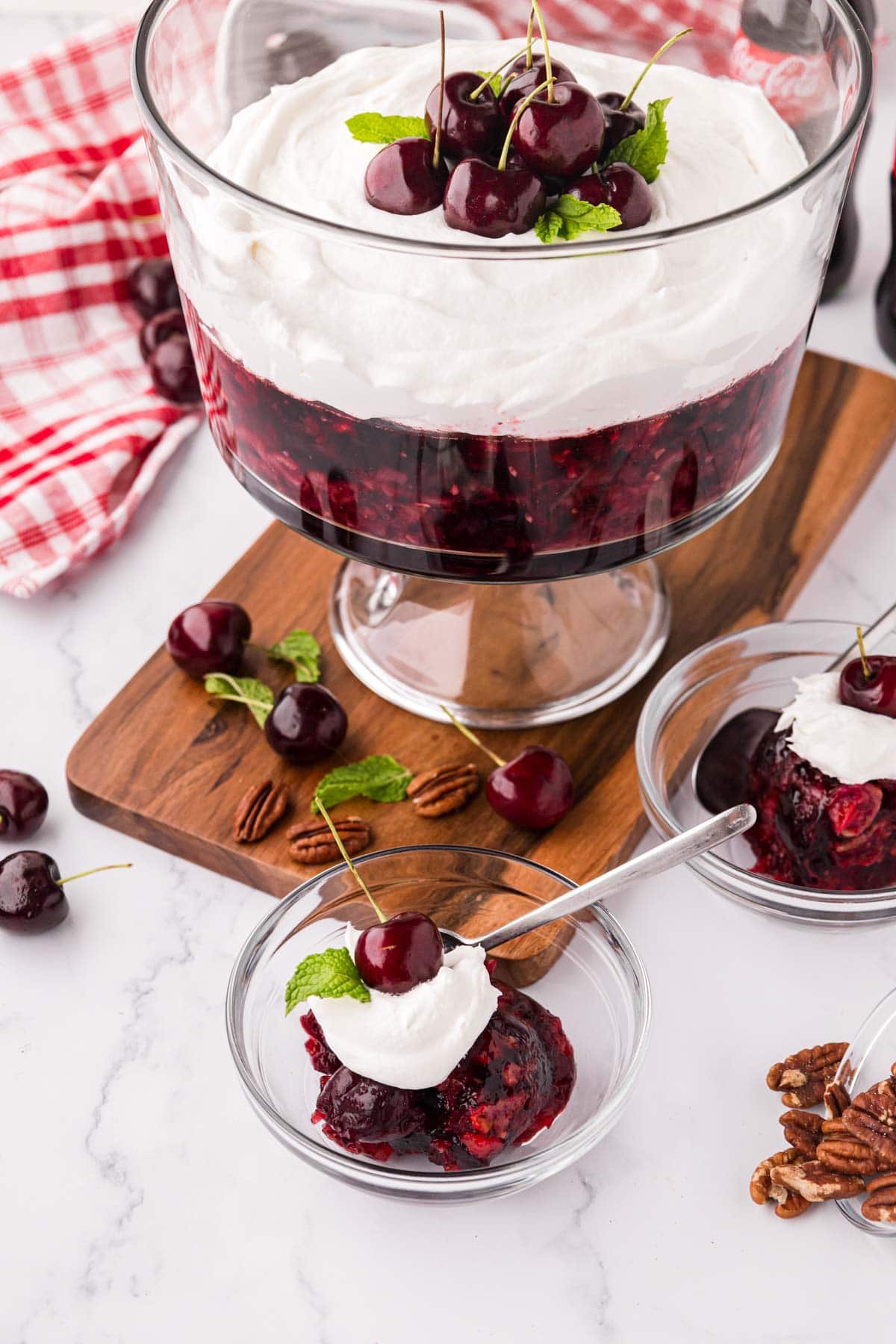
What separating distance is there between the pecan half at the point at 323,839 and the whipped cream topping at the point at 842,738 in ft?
1.34

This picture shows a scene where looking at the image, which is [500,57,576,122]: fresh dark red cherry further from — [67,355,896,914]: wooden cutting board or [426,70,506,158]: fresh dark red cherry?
[67,355,896,914]: wooden cutting board

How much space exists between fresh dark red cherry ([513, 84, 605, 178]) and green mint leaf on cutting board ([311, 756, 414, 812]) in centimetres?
58

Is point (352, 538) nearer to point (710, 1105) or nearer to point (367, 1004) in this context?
point (367, 1004)

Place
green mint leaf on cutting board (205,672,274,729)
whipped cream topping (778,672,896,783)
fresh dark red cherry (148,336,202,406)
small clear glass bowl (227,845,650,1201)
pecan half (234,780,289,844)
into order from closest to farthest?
small clear glass bowl (227,845,650,1201), whipped cream topping (778,672,896,783), pecan half (234,780,289,844), green mint leaf on cutting board (205,672,274,729), fresh dark red cherry (148,336,202,406)

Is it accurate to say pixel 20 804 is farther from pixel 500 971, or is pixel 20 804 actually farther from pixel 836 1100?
pixel 836 1100

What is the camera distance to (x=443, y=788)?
1381 mm

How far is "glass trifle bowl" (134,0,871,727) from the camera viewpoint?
105cm

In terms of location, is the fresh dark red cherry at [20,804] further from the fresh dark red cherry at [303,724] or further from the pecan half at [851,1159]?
the pecan half at [851,1159]

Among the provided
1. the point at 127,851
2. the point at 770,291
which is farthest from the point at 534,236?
the point at 127,851

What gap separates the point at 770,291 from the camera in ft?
3.63

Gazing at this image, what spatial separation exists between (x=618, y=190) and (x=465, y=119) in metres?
0.14

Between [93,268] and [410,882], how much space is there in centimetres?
110

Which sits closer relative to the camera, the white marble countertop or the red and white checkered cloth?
the white marble countertop

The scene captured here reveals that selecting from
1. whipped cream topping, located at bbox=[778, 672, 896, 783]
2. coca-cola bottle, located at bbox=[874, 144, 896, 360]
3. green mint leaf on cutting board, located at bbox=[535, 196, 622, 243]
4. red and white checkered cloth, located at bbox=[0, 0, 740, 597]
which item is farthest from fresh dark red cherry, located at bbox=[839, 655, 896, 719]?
coca-cola bottle, located at bbox=[874, 144, 896, 360]
